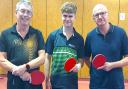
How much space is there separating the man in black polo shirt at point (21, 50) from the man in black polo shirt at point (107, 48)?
0.82 m

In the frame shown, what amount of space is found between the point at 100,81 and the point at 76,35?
0.76 m

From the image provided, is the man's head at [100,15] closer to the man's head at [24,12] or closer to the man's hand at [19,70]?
the man's head at [24,12]

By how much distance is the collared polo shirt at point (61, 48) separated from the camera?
4.21 metres

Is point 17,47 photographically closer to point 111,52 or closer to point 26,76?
point 26,76

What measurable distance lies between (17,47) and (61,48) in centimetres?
63

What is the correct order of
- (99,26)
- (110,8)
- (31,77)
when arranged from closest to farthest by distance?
(31,77)
(99,26)
(110,8)

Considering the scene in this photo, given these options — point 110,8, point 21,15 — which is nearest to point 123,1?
point 110,8

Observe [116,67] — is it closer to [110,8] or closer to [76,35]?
[76,35]

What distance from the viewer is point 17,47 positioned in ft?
13.3

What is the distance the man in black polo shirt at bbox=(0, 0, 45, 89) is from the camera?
4.01 metres

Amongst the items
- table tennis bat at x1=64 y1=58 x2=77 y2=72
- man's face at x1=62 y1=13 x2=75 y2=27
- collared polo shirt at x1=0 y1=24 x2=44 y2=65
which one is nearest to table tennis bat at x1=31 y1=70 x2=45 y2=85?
collared polo shirt at x1=0 y1=24 x2=44 y2=65

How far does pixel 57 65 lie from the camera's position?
13.8 ft

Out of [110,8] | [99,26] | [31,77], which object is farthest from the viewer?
[110,8]

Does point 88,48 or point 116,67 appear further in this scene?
point 88,48
